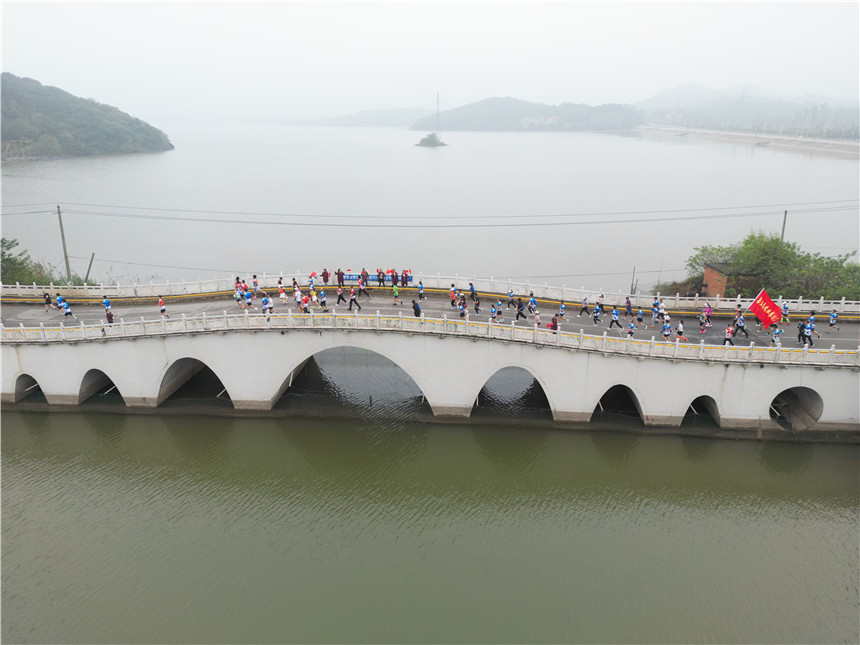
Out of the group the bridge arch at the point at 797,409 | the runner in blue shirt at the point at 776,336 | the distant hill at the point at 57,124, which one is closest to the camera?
the runner in blue shirt at the point at 776,336

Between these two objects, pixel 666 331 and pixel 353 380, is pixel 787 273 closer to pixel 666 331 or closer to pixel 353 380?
pixel 666 331

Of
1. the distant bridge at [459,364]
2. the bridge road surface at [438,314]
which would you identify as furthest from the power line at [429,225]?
the distant bridge at [459,364]

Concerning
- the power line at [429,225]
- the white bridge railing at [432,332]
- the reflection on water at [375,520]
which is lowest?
the reflection on water at [375,520]

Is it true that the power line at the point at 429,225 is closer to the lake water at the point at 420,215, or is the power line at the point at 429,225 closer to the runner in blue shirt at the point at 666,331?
the lake water at the point at 420,215

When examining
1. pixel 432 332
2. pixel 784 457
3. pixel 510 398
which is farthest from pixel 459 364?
pixel 784 457

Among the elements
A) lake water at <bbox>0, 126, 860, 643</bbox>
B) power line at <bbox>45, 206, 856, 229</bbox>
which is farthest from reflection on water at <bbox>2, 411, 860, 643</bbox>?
power line at <bbox>45, 206, 856, 229</bbox>

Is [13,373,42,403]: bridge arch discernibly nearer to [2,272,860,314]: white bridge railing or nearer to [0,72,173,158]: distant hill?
[2,272,860,314]: white bridge railing
